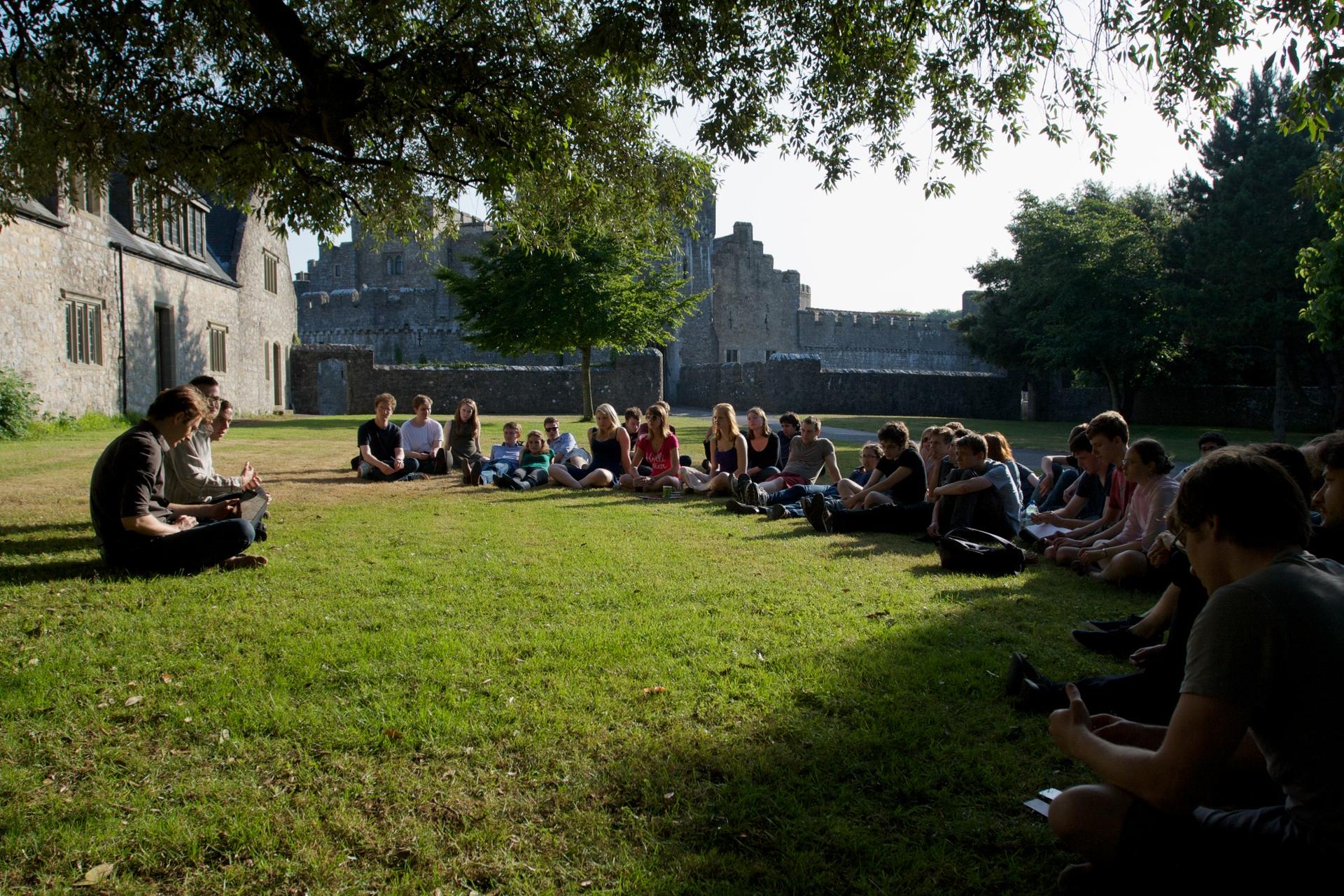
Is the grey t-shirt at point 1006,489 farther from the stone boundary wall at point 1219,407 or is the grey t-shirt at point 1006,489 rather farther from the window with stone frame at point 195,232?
the stone boundary wall at point 1219,407

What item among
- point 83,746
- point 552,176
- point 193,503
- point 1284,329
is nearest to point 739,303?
point 1284,329

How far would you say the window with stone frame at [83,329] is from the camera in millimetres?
21141

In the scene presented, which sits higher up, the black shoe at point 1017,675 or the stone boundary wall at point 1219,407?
the stone boundary wall at point 1219,407

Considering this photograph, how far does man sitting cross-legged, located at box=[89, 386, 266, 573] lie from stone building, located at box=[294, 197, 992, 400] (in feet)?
138

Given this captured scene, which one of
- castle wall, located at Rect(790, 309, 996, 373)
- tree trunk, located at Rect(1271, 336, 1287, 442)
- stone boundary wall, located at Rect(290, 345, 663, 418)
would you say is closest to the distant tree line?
tree trunk, located at Rect(1271, 336, 1287, 442)

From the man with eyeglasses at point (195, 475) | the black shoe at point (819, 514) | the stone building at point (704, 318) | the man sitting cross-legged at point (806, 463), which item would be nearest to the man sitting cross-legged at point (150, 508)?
the man with eyeglasses at point (195, 475)

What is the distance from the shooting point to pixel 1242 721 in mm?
2098

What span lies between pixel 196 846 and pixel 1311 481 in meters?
5.15

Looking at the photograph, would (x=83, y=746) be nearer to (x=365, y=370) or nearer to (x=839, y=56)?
(x=839, y=56)

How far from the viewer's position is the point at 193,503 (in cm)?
762

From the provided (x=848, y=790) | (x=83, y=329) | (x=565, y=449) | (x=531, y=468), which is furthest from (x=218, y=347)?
(x=848, y=790)

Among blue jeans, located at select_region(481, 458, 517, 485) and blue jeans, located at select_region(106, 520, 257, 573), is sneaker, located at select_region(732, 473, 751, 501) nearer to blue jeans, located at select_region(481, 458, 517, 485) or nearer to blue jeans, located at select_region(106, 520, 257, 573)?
blue jeans, located at select_region(481, 458, 517, 485)

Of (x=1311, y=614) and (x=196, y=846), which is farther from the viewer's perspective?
(x=196, y=846)

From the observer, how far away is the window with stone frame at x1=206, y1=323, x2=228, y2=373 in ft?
95.3
